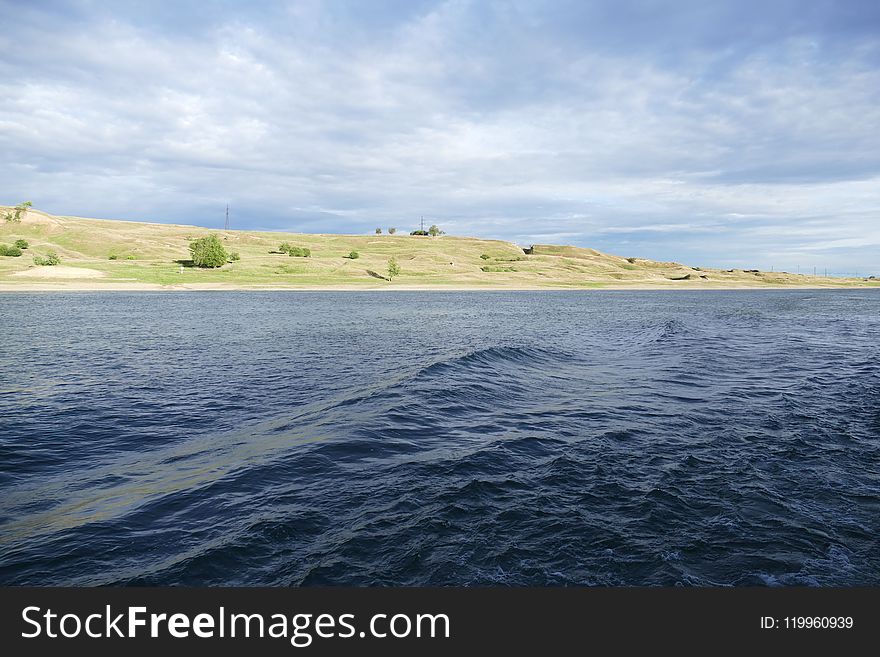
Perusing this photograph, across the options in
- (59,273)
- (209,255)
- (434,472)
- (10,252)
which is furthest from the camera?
(10,252)

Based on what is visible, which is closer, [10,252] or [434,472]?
[434,472]

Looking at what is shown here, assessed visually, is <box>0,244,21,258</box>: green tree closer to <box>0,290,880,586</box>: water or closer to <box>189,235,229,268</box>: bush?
<box>189,235,229,268</box>: bush

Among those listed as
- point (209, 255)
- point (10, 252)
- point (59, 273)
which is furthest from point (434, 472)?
point (10, 252)

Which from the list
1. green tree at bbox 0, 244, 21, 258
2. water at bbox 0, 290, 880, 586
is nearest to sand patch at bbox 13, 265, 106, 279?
green tree at bbox 0, 244, 21, 258

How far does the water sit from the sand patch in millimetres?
106029

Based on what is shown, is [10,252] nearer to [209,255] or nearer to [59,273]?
[59,273]

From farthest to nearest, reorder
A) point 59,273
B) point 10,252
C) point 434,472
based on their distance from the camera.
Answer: point 10,252
point 59,273
point 434,472

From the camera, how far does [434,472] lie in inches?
562

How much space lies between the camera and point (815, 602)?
26.5 ft

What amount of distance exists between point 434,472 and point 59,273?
452 ft

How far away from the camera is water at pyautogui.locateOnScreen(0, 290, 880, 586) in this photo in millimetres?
9688

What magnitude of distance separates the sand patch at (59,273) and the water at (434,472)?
348 ft

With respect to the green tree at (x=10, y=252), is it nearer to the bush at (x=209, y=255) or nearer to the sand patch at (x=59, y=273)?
the sand patch at (x=59, y=273)

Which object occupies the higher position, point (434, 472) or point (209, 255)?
point (209, 255)
